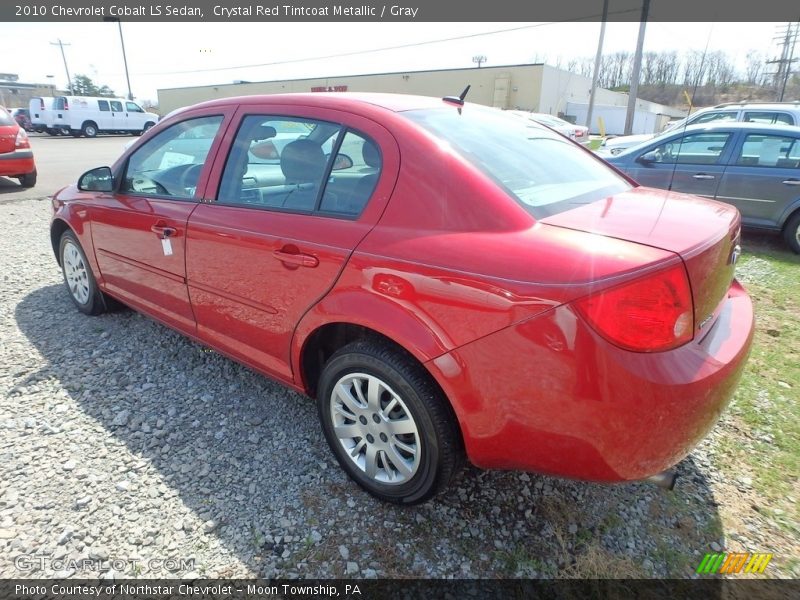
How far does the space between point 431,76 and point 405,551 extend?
140 feet

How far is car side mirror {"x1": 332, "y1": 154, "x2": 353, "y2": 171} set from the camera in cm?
226

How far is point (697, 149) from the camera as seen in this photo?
683cm

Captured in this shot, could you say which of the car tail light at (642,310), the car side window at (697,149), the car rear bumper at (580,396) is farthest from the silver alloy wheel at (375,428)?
the car side window at (697,149)

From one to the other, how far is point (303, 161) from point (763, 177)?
20.8 ft

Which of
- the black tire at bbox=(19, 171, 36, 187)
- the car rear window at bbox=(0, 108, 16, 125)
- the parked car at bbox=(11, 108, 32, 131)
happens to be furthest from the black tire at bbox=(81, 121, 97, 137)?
the car rear window at bbox=(0, 108, 16, 125)

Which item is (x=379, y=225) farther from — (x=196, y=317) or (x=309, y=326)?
(x=196, y=317)

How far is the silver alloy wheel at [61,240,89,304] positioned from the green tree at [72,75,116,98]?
247 feet

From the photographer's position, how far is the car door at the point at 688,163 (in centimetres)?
661

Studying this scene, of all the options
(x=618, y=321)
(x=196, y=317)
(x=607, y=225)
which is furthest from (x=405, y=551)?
(x=196, y=317)

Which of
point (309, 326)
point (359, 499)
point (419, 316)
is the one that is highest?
point (419, 316)

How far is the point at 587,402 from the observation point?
5.28 ft

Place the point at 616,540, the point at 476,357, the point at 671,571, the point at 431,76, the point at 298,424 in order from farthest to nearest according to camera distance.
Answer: the point at 431,76, the point at 298,424, the point at 616,540, the point at 671,571, the point at 476,357

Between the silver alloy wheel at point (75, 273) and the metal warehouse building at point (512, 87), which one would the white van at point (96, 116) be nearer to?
the metal warehouse building at point (512, 87)

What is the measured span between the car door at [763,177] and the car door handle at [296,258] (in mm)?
6393
